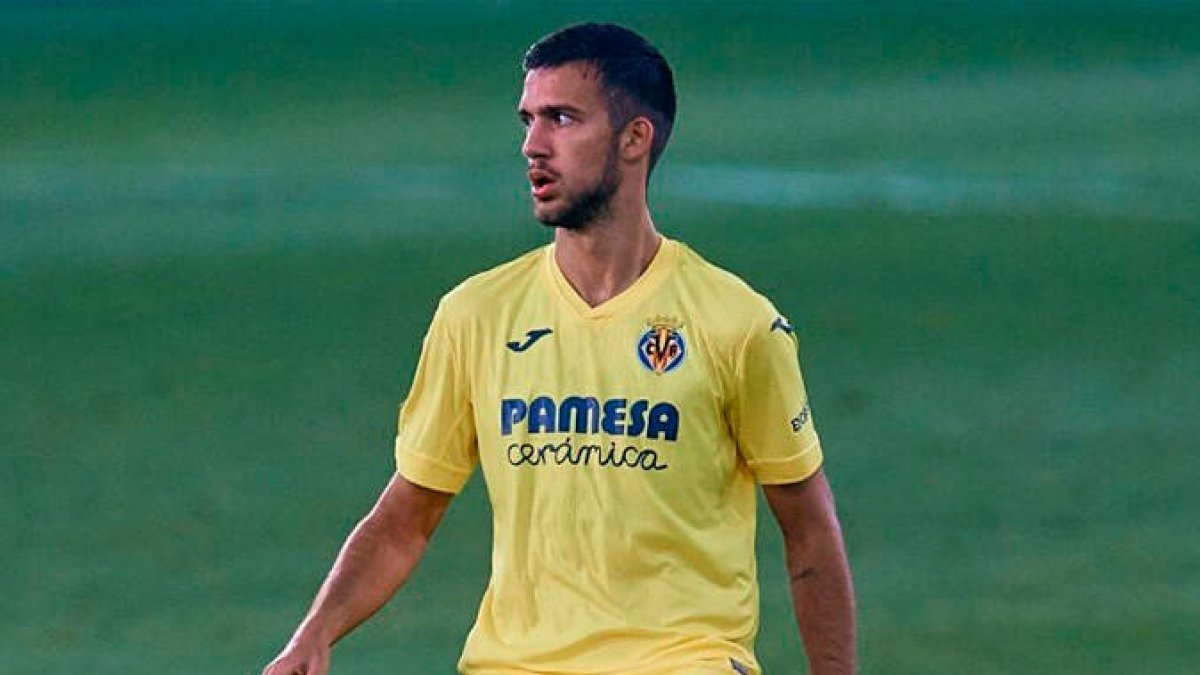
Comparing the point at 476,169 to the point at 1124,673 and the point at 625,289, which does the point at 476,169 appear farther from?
the point at 625,289

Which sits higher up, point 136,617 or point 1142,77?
point 1142,77

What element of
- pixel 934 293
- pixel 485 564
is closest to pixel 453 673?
pixel 485 564

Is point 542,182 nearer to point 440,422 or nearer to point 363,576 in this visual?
point 440,422

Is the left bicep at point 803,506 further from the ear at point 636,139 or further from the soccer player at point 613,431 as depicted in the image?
the ear at point 636,139

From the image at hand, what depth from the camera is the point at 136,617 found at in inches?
378

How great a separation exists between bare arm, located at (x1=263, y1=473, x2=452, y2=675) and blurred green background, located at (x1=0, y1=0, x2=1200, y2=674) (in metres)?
2.90

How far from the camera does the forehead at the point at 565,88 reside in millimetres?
6043

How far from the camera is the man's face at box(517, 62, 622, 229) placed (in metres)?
6.03

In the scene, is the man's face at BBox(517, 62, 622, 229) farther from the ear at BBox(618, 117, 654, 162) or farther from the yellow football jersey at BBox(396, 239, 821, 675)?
the yellow football jersey at BBox(396, 239, 821, 675)

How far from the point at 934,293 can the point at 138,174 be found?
4.02 meters

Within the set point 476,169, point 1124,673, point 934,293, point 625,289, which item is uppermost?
point 476,169

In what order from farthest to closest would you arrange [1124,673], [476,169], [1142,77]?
[1142,77] → [476,169] → [1124,673]

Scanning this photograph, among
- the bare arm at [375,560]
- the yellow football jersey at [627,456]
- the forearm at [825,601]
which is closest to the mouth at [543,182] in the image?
the yellow football jersey at [627,456]

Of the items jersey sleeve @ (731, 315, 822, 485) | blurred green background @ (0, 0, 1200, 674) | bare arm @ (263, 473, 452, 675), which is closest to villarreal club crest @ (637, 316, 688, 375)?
jersey sleeve @ (731, 315, 822, 485)
